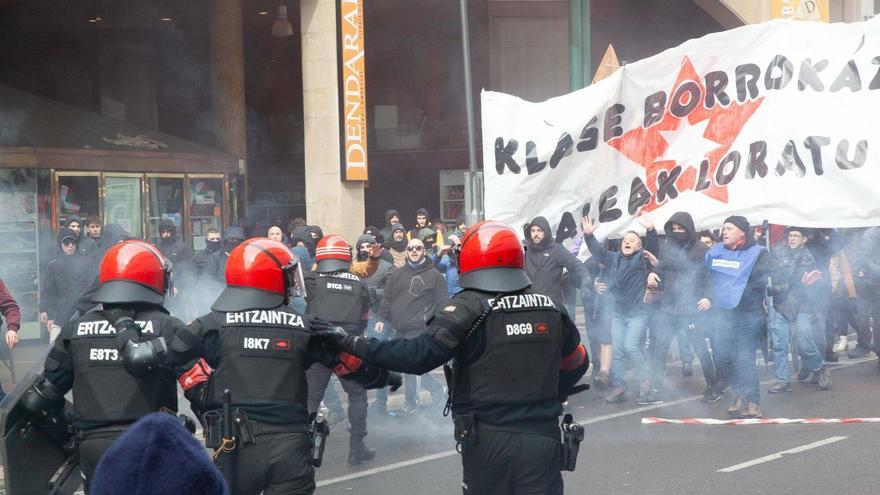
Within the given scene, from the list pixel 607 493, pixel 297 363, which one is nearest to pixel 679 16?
pixel 607 493

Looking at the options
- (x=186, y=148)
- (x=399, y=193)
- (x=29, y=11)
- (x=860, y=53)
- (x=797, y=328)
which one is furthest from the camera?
(x=399, y=193)

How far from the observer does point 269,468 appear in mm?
4500

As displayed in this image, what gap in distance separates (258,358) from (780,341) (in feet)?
24.5

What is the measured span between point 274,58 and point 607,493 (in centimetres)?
2343

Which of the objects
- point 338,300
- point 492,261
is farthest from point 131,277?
point 338,300

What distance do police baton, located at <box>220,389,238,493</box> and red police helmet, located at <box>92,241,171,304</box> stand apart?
2.48 feet

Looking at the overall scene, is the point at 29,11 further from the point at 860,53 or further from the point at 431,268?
the point at 860,53

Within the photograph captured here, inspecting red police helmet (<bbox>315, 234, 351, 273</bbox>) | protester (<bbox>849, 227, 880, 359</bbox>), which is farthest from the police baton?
protester (<bbox>849, 227, 880, 359</bbox>)

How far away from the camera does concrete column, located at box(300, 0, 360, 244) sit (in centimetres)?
1830

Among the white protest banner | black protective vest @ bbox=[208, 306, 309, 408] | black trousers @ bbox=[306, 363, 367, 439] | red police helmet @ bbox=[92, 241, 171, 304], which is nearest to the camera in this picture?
black protective vest @ bbox=[208, 306, 309, 408]

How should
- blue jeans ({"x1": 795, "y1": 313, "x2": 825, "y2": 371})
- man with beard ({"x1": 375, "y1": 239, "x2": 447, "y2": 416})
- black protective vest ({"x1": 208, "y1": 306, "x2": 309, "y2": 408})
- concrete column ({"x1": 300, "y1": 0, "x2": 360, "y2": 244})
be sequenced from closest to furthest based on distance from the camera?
black protective vest ({"x1": 208, "y1": 306, "x2": 309, "y2": 408}), man with beard ({"x1": 375, "y1": 239, "x2": 447, "y2": 416}), blue jeans ({"x1": 795, "y1": 313, "x2": 825, "y2": 371}), concrete column ({"x1": 300, "y1": 0, "x2": 360, "y2": 244})

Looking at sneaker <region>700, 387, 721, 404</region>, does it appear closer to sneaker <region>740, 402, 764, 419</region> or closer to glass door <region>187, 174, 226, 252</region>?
sneaker <region>740, 402, 764, 419</region>

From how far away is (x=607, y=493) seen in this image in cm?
686

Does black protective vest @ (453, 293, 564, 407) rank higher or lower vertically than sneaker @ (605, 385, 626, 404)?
higher
